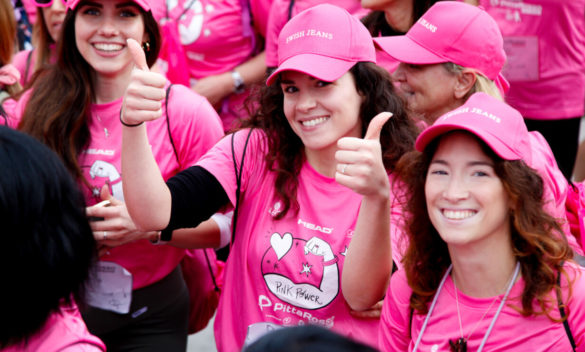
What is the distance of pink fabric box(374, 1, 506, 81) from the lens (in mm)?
3129

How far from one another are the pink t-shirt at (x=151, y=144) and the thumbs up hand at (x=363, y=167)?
3.14 ft

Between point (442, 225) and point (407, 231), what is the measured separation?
10.3 inches

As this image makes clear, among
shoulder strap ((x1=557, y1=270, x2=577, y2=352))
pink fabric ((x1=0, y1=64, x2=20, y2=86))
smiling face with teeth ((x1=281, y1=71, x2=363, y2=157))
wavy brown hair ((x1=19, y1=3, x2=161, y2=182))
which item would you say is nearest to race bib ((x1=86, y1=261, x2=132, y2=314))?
wavy brown hair ((x1=19, y1=3, x2=161, y2=182))

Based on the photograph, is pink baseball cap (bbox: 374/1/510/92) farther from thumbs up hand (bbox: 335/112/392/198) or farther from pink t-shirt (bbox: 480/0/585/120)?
pink t-shirt (bbox: 480/0/585/120)

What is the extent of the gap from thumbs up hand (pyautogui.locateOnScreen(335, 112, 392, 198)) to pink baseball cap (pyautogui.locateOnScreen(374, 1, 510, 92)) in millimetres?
915

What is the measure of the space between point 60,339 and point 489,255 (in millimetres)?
1202

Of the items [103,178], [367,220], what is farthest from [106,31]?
[367,220]

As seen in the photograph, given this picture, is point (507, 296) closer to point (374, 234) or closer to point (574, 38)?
point (374, 234)

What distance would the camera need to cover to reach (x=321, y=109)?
2.70 metres

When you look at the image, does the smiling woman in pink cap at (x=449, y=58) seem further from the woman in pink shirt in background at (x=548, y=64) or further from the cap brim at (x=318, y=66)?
the woman in pink shirt in background at (x=548, y=64)

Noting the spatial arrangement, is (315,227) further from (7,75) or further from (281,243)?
A: (7,75)

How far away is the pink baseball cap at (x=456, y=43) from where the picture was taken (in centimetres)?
313

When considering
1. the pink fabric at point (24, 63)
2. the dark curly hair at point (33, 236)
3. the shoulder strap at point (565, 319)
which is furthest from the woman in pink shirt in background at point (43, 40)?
the shoulder strap at point (565, 319)

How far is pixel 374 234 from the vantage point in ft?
7.80
